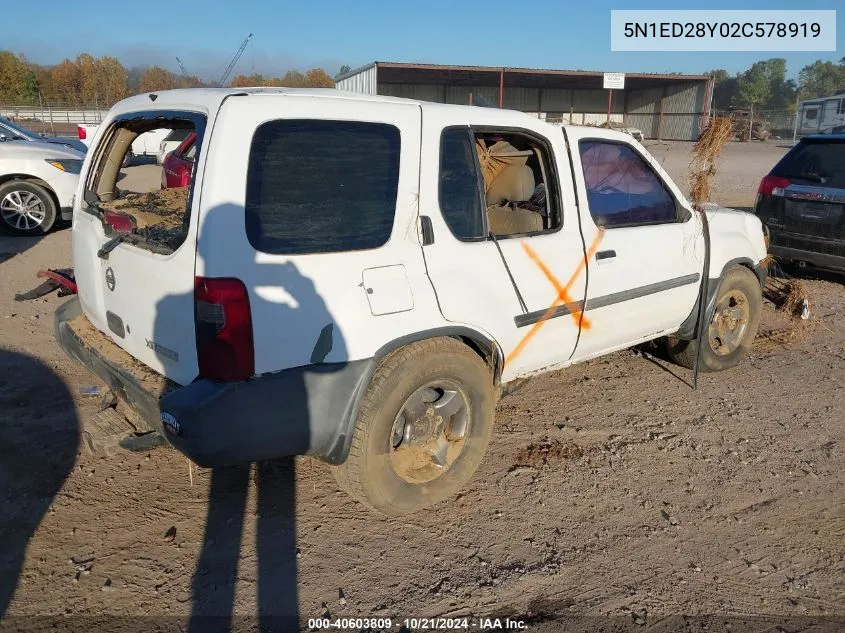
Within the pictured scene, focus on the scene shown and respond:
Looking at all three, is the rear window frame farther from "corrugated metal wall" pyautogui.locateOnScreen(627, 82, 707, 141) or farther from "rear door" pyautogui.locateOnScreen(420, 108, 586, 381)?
"corrugated metal wall" pyautogui.locateOnScreen(627, 82, 707, 141)

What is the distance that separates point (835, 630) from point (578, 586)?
3.28ft

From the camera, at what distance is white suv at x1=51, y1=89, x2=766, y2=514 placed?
272 cm

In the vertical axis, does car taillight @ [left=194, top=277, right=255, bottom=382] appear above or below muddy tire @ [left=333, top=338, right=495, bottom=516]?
above

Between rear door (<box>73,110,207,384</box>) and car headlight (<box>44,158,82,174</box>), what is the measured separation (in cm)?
665

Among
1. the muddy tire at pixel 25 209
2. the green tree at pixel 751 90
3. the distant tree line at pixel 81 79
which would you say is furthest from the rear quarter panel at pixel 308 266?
the green tree at pixel 751 90

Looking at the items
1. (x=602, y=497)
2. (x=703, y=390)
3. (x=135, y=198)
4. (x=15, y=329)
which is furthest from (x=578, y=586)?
(x=15, y=329)

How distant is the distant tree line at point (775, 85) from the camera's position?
→ 7325 centimetres

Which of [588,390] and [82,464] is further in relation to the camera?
[588,390]

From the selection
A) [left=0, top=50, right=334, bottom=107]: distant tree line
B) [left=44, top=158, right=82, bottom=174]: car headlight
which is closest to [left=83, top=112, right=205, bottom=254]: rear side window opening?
[left=44, top=158, right=82, bottom=174]: car headlight

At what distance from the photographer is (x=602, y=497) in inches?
144

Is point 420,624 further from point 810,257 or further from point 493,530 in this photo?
point 810,257

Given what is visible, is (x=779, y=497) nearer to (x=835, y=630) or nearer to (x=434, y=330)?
(x=835, y=630)

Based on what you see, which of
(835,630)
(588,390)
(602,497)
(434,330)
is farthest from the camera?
(588,390)

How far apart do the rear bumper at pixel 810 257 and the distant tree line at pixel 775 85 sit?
70.4 meters
